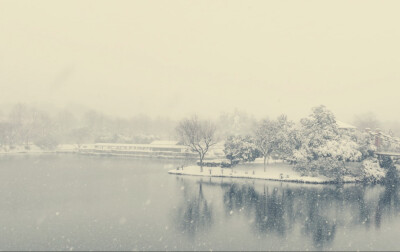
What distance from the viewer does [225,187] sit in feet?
175

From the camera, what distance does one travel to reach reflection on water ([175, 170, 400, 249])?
1255 inches

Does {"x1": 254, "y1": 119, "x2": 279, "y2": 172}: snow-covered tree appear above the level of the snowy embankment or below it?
above

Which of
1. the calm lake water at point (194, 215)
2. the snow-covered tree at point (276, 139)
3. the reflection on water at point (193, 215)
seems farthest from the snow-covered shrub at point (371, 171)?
the reflection on water at point (193, 215)

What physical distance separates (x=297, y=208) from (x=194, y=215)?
12.2 meters

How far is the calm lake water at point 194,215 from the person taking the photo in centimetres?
2795

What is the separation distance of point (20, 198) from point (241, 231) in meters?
29.2

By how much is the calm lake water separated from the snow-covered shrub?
341 centimetres

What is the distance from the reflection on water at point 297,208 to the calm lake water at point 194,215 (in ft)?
0.32

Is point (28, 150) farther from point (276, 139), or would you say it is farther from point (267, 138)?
point (276, 139)

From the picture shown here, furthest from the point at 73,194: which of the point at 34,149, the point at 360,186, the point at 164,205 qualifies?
the point at 34,149

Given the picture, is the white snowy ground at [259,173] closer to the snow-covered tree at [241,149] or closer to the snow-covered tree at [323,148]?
the snow-covered tree at [323,148]

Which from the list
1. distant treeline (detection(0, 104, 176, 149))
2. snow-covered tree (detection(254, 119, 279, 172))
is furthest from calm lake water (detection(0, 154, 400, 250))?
distant treeline (detection(0, 104, 176, 149))

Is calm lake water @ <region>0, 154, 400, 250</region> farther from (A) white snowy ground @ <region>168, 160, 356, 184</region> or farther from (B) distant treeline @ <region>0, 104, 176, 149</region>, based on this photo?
(B) distant treeline @ <region>0, 104, 176, 149</region>

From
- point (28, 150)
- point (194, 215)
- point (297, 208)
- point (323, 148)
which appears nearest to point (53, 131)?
point (28, 150)
